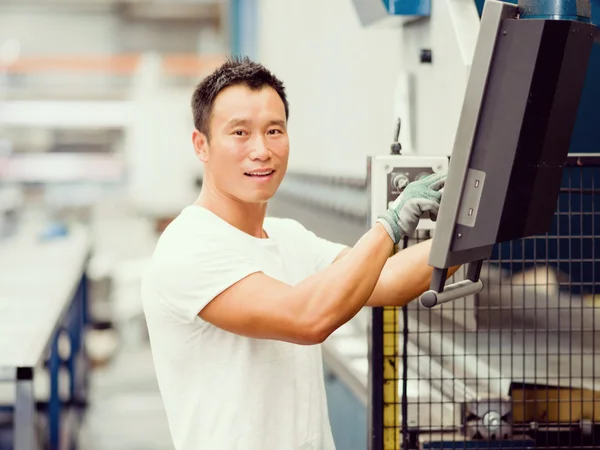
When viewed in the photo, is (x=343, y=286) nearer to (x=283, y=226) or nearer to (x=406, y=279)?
(x=406, y=279)

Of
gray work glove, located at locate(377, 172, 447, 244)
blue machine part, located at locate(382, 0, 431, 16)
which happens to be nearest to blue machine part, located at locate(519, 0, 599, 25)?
gray work glove, located at locate(377, 172, 447, 244)

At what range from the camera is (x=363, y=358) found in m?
3.74

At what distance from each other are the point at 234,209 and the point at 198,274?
0.75ft

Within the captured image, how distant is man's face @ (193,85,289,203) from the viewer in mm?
1853

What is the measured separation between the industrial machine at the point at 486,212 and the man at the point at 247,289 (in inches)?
6.0

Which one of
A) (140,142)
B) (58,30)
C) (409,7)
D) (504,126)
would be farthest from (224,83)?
(58,30)

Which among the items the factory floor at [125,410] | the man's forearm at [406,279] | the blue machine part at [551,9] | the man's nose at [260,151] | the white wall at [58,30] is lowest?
the factory floor at [125,410]

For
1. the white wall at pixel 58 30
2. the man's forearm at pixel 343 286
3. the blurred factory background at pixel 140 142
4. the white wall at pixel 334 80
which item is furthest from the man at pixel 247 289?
the white wall at pixel 58 30

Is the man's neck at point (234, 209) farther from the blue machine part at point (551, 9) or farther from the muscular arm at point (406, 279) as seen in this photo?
the blue machine part at point (551, 9)

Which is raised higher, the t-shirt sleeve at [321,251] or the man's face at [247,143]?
the man's face at [247,143]

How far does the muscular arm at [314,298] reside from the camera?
166 cm

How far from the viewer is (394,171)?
1.93m

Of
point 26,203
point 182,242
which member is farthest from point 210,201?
point 26,203

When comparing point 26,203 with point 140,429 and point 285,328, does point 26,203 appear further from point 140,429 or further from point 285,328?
point 285,328
